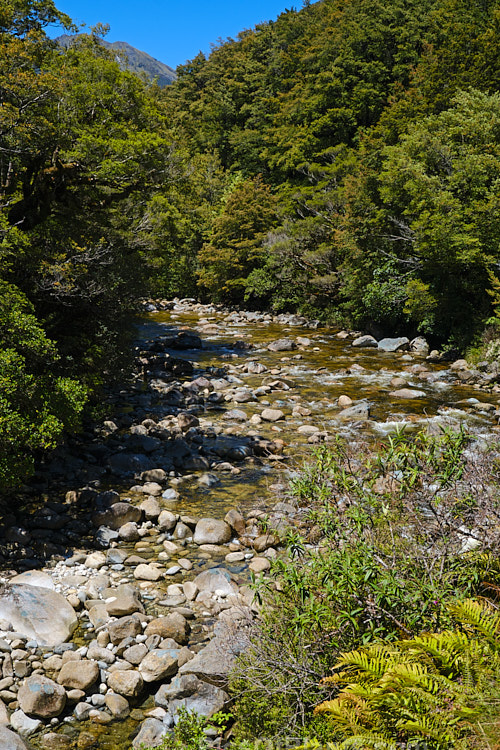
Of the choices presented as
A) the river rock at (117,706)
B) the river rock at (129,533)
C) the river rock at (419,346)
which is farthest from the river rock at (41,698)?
the river rock at (419,346)

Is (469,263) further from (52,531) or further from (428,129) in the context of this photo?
(52,531)

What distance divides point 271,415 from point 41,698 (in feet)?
28.8

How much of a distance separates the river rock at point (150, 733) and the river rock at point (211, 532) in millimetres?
3103

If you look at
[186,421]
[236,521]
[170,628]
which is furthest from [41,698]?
[186,421]

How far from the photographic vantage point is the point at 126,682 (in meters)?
4.62

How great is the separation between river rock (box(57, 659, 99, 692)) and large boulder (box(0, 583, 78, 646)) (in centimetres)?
56

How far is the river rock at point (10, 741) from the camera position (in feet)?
12.2

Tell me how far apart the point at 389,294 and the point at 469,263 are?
5.20m

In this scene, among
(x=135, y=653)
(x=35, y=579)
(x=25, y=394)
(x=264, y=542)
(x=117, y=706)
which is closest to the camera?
(x=117, y=706)

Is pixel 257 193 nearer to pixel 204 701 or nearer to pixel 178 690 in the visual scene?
pixel 178 690

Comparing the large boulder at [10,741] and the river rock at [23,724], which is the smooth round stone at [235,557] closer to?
the river rock at [23,724]

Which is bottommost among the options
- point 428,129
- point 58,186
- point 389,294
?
point 389,294

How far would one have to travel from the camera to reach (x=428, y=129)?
807 inches

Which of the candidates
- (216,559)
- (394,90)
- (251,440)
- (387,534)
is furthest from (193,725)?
(394,90)
